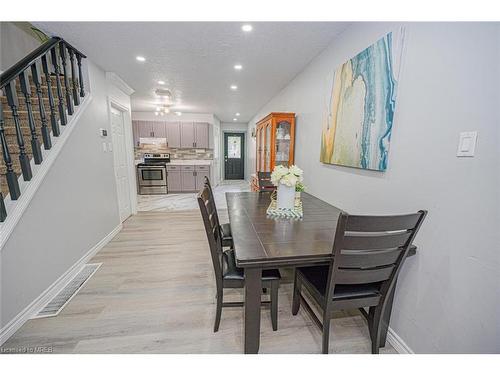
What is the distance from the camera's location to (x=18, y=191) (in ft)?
5.21

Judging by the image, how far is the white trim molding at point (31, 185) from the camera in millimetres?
1462

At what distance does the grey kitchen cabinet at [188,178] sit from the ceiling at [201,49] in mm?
2736

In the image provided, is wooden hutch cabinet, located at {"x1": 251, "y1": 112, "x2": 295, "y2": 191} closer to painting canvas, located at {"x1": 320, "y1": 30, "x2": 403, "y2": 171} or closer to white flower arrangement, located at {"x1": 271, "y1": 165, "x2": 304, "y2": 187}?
painting canvas, located at {"x1": 320, "y1": 30, "x2": 403, "y2": 171}

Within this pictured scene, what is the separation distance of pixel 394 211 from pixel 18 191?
2.72 meters

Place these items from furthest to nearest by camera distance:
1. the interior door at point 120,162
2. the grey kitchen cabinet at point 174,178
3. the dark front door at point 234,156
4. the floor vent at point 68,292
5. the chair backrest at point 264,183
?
the dark front door at point 234,156, the grey kitchen cabinet at point 174,178, the interior door at point 120,162, the chair backrest at point 264,183, the floor vent at point 68,292

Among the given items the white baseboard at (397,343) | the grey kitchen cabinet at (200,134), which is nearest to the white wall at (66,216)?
the white baseboard at (397,343)

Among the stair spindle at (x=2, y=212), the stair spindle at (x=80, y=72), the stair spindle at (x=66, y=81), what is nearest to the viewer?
the stair spindle at (x=2, y=212)

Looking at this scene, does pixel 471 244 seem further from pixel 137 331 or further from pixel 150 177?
pixel 150 177

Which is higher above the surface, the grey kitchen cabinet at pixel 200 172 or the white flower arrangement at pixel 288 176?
the white flower arrangement at pixel 288 176

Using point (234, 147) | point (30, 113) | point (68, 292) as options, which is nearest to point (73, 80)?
point (30, 113)

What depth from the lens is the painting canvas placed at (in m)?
1.46

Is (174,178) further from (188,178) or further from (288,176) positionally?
(288,176)

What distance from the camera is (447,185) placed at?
1.11 metres

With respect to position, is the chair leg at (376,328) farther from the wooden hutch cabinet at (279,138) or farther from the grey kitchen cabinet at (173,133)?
the grey kitchen cabinet at (173,133)
